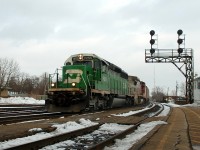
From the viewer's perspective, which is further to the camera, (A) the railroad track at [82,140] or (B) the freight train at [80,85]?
(B) the freight train at [80,85]

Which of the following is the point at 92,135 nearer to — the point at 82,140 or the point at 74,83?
the point at 82,140

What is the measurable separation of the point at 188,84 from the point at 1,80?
229 ft

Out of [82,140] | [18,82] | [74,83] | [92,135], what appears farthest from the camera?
Answer: [18,82]

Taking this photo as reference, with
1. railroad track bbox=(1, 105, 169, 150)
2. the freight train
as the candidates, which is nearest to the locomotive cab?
the freight train

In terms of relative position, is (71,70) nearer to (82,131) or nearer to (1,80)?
(82,131)

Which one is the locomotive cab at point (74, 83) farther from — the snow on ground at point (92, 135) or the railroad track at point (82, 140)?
the railroad track at point (82, 140)

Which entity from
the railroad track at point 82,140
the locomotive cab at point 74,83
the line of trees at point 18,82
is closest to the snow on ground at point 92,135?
the railroad track at point 82,140

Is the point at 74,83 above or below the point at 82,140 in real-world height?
above

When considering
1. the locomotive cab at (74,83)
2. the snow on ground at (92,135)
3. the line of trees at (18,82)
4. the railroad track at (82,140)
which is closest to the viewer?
the railroad track at (82,140)

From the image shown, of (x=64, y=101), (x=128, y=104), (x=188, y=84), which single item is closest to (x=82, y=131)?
(x=64, y=101)

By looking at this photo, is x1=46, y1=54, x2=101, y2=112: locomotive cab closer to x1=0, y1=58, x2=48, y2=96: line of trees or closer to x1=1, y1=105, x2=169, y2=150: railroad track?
x1=1, y1=105, x2=169, y2=150: railroad track

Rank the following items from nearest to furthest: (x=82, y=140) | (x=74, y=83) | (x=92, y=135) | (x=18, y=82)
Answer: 1. (x=82, y=140)
2. (x=92, y=135)
3. (x=74, y=83)
4. (x=18, y=82)

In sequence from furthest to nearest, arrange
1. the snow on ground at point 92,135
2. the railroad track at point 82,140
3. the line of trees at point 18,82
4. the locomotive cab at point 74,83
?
the line of trees at point 18,82
the locomotive cab at point 74,83
the snow on ground at point 92,135
the railroad track at point 82,140

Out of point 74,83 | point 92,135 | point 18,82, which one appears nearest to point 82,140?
point 92,135
